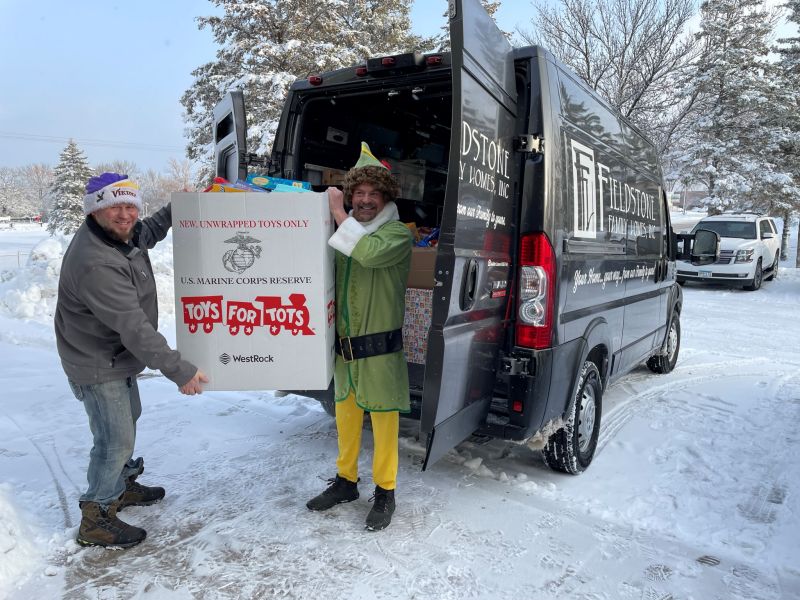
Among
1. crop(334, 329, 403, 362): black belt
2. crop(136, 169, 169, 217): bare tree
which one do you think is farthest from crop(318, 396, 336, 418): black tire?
crop(136, 169, 169, 217): bare tree

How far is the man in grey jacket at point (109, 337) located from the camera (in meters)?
2.46

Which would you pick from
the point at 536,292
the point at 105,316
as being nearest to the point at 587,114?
the point at 536,292

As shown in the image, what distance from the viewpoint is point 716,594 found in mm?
2469

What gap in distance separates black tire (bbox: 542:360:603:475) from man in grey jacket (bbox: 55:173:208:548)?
2.09 metres

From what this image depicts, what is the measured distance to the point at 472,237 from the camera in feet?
8.18

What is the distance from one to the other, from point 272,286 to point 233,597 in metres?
1.34

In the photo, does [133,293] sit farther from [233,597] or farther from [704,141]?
[704,141]

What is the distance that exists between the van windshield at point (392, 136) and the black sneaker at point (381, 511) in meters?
2.37

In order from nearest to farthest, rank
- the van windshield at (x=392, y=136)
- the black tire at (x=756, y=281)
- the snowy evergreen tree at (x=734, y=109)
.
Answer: the van windshield at (x=392, y=136)
the black tire at (x=756, y=281)
the snowy evergreen tree at (x=734, y=109)

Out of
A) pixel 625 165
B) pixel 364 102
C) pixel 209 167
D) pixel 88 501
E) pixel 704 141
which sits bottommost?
pixel 88 501

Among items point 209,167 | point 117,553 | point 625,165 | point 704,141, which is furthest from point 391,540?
point 704,141

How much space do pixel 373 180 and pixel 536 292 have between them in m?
0.99

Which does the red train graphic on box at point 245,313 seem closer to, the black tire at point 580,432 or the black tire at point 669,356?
the black tire at point 580,432

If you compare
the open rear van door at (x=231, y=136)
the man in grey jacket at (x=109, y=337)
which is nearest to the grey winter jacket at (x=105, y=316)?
the man in grey jacket at (x=109, y=337)
